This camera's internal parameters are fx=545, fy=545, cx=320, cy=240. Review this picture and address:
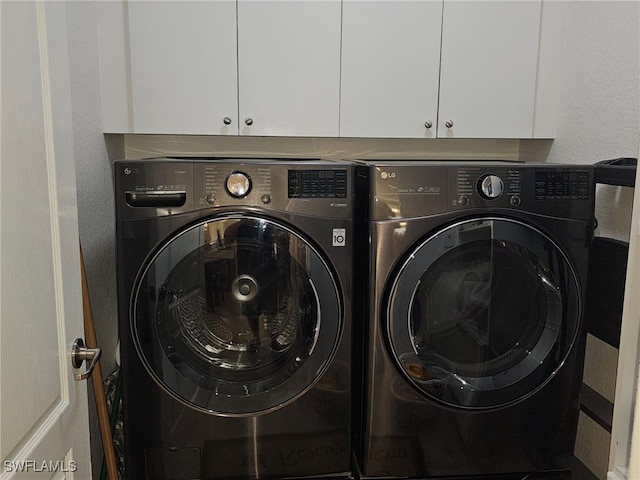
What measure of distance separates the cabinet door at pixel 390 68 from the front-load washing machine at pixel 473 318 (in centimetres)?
45

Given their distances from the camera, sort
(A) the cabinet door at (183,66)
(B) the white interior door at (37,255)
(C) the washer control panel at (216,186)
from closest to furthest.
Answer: (B) the white interior door at (37,255) → (C) the washer control panel at (216,186) → (A) the cabinet door at (183,66)

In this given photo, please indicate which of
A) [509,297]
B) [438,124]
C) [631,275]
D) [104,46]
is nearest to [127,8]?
[104,46]

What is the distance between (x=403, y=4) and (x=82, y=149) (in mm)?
1209

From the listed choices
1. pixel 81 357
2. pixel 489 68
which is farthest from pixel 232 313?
pixel 489 68

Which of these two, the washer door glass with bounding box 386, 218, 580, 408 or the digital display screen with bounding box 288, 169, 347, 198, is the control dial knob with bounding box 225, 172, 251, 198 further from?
the washer door glass with bounding box 386, 218, 580, 408

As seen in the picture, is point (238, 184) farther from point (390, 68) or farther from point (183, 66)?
point (390, 68)

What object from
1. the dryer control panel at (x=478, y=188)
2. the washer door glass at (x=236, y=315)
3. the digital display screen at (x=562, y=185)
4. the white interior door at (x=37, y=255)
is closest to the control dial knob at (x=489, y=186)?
the dryer control panel at (x=478, y=188)

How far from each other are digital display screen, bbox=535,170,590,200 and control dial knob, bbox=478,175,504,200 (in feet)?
0.41

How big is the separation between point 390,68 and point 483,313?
37.1 inches

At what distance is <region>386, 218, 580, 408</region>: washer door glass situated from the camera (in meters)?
1.55

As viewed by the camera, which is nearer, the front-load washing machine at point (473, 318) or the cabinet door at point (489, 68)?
the front-load washing machine at point (473, 318)

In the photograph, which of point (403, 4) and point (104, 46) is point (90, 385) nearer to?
point (104, 46)

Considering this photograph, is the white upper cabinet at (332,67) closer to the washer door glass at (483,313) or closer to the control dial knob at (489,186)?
the control dial knob at (489,186)

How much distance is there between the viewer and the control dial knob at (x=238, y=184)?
1523 millimetres
